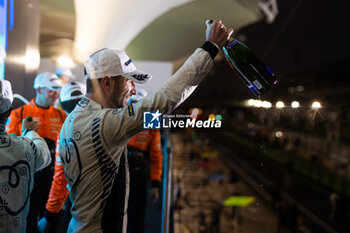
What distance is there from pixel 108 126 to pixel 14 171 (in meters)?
0.46

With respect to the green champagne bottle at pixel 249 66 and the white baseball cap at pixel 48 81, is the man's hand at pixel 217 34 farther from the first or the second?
the white baseball cap at pixel 48 81

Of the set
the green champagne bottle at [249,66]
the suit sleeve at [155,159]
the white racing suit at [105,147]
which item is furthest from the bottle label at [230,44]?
the suit sleeve at [155,159]

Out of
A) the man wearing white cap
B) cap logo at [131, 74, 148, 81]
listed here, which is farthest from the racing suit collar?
cap logo at [131, 74, 148, 81]

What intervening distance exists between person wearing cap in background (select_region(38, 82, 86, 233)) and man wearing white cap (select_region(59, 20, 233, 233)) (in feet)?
0.76

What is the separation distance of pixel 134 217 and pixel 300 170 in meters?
12.9

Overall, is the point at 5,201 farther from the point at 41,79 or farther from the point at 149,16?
the point at 149,16

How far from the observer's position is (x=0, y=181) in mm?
1111

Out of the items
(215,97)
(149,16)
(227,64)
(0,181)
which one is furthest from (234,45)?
(0,181)

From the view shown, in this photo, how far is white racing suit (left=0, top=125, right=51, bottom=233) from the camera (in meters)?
1.12

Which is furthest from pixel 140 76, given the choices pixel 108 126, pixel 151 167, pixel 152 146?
pixel 151 167

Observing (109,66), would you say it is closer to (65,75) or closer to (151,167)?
(65,75)

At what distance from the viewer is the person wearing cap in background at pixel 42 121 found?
4.70 feet

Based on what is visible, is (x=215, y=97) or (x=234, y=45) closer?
(x=234, y=45)

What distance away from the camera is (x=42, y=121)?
4.98 ft
